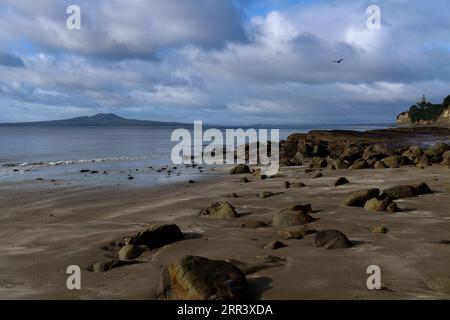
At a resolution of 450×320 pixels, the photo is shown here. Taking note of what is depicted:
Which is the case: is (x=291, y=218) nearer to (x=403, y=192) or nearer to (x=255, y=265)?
(x=255, y=265)

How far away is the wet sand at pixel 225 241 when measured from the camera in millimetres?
6000

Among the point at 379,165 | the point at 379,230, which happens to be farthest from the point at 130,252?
the point at 379,165

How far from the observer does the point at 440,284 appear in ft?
18.4

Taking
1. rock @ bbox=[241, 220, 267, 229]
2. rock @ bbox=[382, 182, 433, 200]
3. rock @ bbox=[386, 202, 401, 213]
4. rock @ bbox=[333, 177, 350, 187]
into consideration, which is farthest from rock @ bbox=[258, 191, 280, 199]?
rock @ bbox=[386, 202, 401, 213]

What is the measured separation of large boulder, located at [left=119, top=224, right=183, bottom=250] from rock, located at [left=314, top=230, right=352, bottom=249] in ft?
8.63

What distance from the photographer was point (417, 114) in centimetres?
13975

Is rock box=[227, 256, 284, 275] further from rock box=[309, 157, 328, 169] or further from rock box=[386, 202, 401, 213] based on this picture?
rock box=[309, 157, 328, 169]

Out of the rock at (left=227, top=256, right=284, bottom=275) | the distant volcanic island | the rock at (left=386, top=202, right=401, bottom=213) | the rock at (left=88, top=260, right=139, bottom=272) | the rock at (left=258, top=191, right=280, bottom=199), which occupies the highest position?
the distant volcanic island

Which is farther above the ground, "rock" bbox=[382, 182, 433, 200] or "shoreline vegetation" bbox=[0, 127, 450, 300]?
"rock" bbox=[382, 182, 433, 200]

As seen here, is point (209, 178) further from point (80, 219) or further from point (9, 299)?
point (9, 299)

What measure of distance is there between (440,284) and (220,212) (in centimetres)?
590

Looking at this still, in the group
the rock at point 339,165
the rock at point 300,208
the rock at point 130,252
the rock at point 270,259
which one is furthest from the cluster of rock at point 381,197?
the rock at point 339,165

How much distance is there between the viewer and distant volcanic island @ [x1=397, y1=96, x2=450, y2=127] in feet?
386
